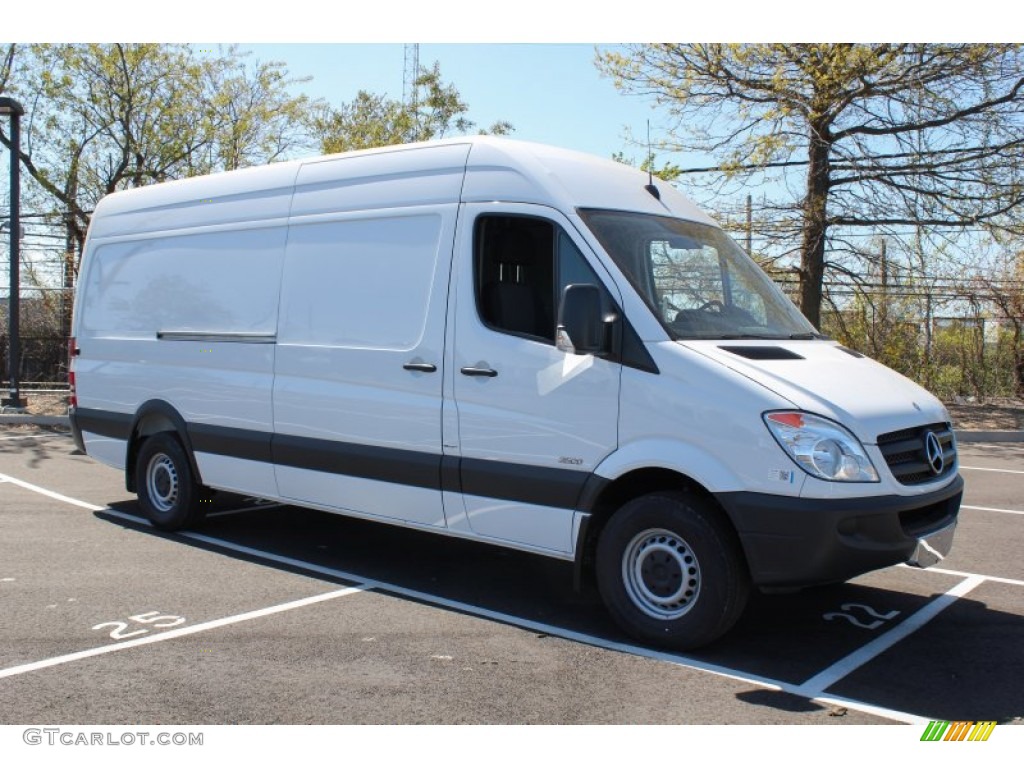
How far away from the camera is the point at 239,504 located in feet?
29.9

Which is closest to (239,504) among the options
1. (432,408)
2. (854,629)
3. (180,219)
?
(180,219)

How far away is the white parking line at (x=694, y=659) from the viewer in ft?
14.6

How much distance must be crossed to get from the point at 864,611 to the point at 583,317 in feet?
8.24

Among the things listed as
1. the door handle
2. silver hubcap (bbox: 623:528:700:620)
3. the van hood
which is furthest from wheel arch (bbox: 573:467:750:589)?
the door handle

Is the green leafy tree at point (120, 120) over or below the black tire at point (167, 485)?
over

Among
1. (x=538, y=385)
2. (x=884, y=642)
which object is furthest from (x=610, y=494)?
(x=884, y=642)

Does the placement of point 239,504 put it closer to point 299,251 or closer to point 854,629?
point 299,251

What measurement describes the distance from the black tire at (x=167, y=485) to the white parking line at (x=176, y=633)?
217 centimetres

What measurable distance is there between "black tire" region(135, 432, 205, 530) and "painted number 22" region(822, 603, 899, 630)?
4.81 meters

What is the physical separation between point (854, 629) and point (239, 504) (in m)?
5.78

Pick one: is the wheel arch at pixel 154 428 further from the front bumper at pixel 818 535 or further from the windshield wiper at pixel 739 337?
the front bumper at pixel 818 535

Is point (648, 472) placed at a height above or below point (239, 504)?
above

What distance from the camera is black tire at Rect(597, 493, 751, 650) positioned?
4.80 meters

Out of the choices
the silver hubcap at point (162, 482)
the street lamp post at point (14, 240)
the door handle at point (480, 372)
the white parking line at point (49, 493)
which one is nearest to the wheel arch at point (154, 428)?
the silver hubcap at point (162, 482)
